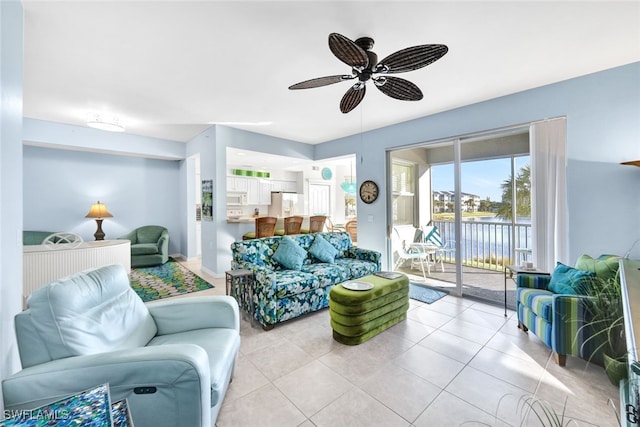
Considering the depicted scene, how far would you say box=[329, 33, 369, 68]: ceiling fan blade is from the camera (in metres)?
1.62

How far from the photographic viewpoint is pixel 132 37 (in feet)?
7.07

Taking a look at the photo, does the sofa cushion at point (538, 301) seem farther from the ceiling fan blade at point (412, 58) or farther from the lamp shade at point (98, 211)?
the lamp shade at point (98, 211)

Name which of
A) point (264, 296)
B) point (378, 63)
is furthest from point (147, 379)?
point (378, 63)

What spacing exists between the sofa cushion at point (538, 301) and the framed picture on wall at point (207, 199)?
464 cm

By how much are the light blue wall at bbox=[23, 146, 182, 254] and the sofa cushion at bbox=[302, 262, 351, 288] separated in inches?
188

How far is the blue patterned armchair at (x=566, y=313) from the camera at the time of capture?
6.69 ft

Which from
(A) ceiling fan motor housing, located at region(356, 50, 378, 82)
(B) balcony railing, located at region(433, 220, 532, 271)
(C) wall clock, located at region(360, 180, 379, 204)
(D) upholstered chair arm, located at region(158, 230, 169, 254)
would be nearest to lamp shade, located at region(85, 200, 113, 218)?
(D) upholstered chair arm, located at region(158, 230, 169, 254)

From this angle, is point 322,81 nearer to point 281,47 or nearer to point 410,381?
point 281,47

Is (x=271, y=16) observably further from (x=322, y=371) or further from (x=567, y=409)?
(x=567, y=409)

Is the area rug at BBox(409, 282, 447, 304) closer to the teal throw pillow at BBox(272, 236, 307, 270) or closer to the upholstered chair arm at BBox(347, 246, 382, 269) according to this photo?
the upholstered chair arm at BBox(347, 246, 382, 269)

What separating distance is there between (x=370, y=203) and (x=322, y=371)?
3.29m

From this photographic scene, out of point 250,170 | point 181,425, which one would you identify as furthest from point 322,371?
point 250,170

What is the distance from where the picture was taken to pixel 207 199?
4.88m

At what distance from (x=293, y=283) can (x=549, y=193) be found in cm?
318
